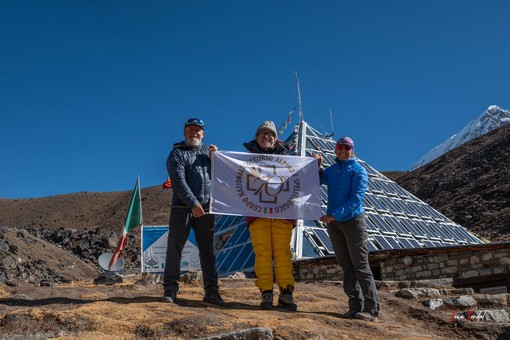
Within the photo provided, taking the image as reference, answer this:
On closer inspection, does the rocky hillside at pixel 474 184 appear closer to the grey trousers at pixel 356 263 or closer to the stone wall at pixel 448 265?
the stone wall at pixel 448 265

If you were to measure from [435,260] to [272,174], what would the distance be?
683 cm

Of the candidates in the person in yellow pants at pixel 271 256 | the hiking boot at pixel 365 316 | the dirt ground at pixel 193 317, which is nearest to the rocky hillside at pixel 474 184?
the dirt ground at pixel 193 317

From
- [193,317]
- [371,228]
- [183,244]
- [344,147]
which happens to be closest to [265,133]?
[344,147]

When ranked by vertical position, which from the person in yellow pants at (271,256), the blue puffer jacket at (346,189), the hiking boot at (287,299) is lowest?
the hiking boot at (287,299)

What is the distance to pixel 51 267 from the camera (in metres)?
23.2

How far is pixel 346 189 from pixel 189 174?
5.88 ft

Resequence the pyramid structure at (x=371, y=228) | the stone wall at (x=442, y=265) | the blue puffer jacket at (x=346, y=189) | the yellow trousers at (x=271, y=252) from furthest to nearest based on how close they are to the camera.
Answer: the pyramid structure at (x=371, y=228), the stone wall at (x=442, y=265), the blue puffer jacket at (x=346, y=189), the yellow trousers at (x=271, y=252)

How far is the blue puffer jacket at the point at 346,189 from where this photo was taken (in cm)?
616

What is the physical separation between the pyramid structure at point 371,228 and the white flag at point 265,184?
6.57 metres

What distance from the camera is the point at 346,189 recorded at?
21.0 feet

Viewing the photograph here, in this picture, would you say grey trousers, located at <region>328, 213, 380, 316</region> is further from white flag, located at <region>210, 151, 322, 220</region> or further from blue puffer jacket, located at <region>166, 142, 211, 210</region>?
blue puffer jacket, located at <region>166, 142, 211, 210</region>

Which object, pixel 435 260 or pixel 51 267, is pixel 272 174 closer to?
pixel 435 260

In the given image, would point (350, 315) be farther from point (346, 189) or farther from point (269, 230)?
point (346, 189)

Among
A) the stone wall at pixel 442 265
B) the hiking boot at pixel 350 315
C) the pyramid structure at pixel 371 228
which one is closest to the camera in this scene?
the hiking boot at pixel 350 315
